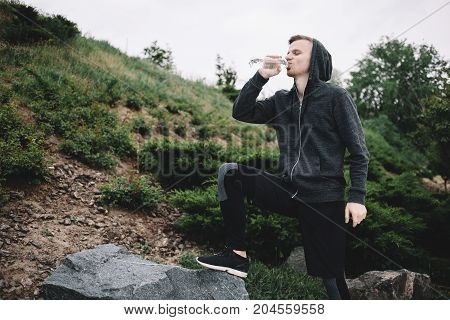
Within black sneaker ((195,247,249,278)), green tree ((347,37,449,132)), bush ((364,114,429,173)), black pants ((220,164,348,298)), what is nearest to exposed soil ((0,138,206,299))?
black sneaker ((195,247,249,278))

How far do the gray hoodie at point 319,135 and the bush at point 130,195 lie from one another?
8.76 ft

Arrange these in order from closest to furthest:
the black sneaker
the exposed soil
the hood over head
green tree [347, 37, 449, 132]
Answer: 1. the black sneaker
2. the hood over head
3. the exposed soil
4. green tree [347, 37, 449, 132]

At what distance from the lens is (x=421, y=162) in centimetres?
1880

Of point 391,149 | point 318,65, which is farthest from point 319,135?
point 391,149

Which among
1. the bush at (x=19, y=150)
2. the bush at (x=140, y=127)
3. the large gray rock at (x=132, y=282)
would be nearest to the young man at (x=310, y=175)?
the large gray rock at (x=132, y=282)

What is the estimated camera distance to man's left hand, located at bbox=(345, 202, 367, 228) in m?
2.46

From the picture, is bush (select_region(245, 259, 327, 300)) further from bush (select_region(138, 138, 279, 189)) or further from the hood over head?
bush (select_region(138, 138, 279, 189))

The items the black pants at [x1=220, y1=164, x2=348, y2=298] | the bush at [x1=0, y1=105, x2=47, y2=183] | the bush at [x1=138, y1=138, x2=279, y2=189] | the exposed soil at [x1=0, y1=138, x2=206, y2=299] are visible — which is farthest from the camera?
the bush at [x1=138, y1=138, x2=279, y2=189]

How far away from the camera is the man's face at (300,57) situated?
2.97 m

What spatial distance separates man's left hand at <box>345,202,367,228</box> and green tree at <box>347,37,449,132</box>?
2800 centimetres

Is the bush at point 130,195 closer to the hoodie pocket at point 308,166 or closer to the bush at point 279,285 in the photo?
the bush at point 279,285

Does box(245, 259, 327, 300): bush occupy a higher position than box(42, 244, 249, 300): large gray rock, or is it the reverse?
box(42, 244, 249, 300): large gray rock

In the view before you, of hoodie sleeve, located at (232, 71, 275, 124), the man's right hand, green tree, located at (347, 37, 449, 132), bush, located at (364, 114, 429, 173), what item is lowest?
hoodie sleeve, located at (232, 71, 275, 124)

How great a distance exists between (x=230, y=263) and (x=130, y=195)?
2856mm
